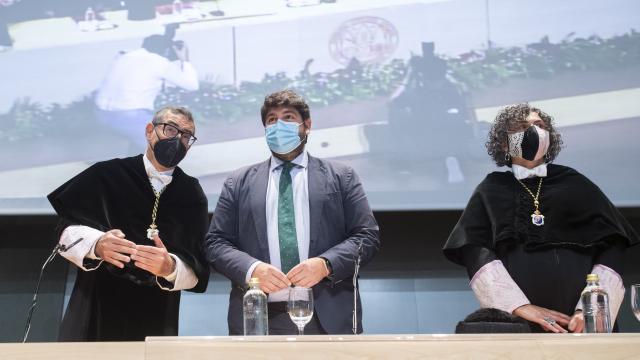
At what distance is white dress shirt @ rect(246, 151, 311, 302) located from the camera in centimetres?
311

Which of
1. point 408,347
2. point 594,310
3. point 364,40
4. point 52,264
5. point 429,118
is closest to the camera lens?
point 408,347

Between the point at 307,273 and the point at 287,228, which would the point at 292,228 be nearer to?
the point at 287,228

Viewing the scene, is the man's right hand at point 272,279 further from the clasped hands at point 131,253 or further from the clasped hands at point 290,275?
the clasped hands at point 131,253

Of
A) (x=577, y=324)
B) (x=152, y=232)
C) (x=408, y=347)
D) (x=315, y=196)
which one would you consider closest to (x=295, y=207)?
(x=315, y=196)

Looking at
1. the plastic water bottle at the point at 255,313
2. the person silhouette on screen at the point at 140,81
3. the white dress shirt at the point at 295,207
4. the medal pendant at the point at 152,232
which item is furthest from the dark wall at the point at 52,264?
the plastic water bottle at the point at 255,313

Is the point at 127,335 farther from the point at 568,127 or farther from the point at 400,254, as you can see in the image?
the point at 568,127

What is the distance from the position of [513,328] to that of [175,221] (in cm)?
149

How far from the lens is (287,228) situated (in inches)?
123

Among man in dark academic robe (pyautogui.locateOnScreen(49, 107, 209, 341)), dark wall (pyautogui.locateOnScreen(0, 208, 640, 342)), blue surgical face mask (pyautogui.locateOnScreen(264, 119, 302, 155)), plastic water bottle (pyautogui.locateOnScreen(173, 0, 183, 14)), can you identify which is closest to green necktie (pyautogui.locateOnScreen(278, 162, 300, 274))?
blue surgical face mask (pyautogui.locateOnScreen(264, 119, 302, 155))

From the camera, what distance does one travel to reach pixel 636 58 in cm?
425

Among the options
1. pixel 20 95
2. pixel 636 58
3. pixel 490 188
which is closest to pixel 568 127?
pixel 636 58

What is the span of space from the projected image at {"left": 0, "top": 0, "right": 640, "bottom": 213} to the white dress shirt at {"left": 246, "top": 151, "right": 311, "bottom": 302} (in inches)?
37.7

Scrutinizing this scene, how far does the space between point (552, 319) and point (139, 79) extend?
247 centimetres

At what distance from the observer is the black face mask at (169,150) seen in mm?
3279
